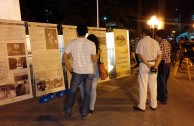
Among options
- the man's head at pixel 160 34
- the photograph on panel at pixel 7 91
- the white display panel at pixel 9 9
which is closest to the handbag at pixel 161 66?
the man's head at pixel 160 34

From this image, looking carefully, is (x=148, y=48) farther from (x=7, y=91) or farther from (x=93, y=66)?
(x=7, y=91)

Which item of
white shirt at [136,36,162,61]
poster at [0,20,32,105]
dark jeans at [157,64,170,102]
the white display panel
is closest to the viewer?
white shirt at [136,36,162,61]

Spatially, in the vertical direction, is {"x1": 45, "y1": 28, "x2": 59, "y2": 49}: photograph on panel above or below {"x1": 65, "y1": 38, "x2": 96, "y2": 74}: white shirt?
above

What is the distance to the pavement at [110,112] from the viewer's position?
13.3 ft

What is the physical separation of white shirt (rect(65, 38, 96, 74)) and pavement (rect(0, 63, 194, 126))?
1.07 metres

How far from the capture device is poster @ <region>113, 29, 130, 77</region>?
829 cm

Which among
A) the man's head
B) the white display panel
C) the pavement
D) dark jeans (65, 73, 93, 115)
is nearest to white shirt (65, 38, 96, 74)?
dark jeans (65, 73, 93, 115)

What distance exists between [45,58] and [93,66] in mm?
2026

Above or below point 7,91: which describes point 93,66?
above

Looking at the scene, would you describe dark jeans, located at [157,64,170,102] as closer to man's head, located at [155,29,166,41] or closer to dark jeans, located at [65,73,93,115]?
man's head, located at [155,29,166,41]

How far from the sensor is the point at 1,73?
491cm

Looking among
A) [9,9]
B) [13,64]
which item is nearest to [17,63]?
[13,64]

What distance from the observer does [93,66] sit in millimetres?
4246

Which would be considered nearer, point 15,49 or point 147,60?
point 147,60
